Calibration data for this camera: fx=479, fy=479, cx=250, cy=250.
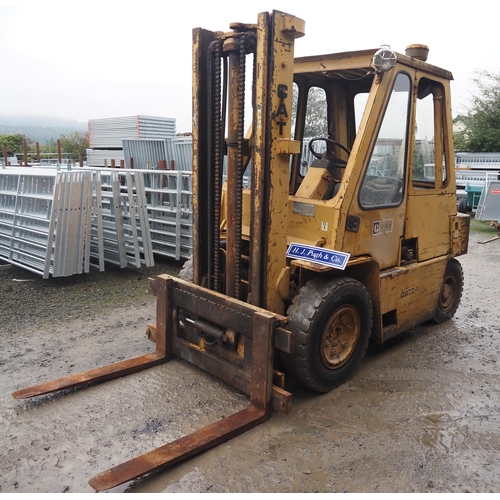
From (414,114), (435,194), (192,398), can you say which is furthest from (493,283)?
(192,398)

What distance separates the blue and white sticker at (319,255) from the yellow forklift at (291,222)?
1cm

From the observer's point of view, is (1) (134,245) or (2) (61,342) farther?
(1) (134,245)

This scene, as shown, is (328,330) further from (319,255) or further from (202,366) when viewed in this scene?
(202,366)

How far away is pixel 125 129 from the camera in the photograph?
50.8 feet

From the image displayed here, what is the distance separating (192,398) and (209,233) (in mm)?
1308

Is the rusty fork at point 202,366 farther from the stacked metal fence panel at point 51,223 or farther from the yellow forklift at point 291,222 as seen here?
the stacked metal fence panel at point 51,223

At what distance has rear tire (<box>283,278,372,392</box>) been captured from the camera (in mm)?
3453

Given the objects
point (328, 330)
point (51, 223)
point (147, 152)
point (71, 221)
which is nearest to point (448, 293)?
point (328, 330)

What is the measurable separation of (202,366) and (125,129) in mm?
13063

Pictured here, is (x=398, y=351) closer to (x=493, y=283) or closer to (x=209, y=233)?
(x=209, y=233)

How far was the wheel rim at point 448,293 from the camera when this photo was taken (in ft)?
17.6

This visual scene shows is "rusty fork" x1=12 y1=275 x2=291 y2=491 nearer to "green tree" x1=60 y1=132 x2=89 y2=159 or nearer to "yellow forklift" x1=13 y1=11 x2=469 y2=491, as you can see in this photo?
"yellow forklift" x1=13 y1=11 x2=469 y2=491

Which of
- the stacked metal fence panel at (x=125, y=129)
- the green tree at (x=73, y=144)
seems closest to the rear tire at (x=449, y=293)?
the stacked metal fence panel at (x=125, y=129)

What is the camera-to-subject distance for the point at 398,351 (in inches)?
185
